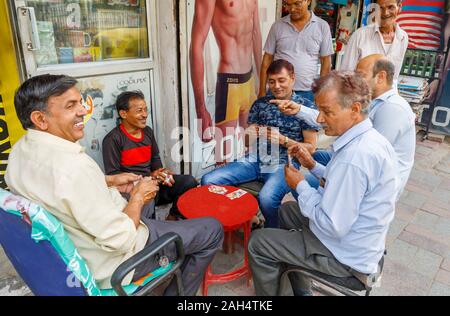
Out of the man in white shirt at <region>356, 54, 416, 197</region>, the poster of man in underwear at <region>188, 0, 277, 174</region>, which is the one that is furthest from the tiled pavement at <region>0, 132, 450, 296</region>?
the poster of man in underwear at <region>188, 0, 277, 174</region>

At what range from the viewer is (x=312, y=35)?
3.53 metres

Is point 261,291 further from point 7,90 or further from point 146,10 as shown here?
point 146,10

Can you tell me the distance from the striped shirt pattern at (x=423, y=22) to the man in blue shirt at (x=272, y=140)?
416cm

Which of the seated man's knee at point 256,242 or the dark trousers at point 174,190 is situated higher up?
the seated man's knee at point 256,242

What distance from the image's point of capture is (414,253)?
2785 mm

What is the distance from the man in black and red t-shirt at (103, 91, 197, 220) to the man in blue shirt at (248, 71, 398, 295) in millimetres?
1043

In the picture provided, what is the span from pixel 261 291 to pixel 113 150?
1504mm

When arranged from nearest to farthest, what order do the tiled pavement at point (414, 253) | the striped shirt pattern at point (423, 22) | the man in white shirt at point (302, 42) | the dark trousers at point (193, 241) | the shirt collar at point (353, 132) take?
the shirt collar at point (353, 132) → the dark trousers at point (193, 241) → the tiled pavement at point (414, 253) → the man in white shirt at point (302, 42) → the striped shirt pattern at point (423, 22)

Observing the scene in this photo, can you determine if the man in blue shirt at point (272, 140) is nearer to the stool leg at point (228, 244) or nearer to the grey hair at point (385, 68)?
the stool leg at point (228, 244)

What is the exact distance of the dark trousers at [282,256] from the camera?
1733 millimetres

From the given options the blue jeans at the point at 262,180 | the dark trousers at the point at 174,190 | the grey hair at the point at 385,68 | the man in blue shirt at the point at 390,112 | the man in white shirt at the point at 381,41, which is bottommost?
the dark trousers at the point at 174,190

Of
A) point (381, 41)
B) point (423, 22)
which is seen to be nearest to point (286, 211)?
point (381, 41)

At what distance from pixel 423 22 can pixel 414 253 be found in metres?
4.55

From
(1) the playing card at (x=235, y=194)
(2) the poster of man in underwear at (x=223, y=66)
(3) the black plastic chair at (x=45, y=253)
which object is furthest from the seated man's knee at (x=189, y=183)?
(3) the black plastic chair at (x=45, y=253)
